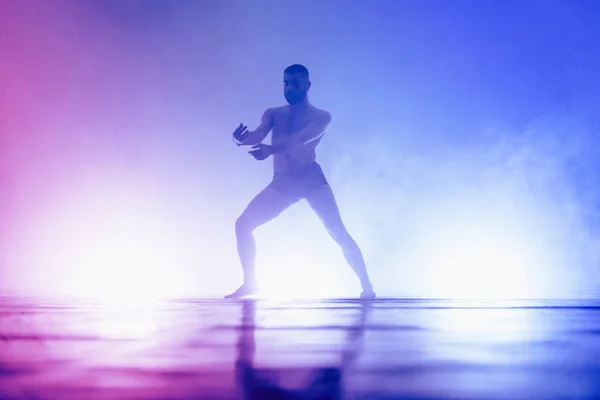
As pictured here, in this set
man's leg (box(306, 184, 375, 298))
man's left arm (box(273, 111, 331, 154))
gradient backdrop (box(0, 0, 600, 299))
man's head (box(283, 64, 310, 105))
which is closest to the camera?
man's left arm (box(273, 111, 331, 154))

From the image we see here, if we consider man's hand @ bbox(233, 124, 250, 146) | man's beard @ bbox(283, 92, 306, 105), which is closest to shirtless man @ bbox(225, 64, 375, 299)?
man's beard @ bbox(283, 92, 306, 105)

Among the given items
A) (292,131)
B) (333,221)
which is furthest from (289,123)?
(333,221)

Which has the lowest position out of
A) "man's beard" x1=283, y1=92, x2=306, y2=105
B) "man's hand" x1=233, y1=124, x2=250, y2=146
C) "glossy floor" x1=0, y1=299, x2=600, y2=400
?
"glossy floor" x1=0, y1=299, x2=600, y2=400

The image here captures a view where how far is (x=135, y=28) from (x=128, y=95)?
0.54m

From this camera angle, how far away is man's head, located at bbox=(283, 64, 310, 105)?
3.21 meters

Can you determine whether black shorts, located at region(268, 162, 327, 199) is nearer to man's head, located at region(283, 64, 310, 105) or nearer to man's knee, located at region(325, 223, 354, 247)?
man's knee, located at region(325, 223, 354, 247)

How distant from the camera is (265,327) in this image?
128cm

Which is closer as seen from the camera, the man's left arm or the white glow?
the man's left arm

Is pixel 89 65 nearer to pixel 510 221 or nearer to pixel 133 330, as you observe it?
pixel 510 221

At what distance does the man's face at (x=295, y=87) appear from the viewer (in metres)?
3.22

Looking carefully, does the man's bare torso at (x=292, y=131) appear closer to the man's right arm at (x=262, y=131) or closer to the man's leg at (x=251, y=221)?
the man's right arm at (x=262, y=131)

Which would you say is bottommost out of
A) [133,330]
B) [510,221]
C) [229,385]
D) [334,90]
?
[229,385]

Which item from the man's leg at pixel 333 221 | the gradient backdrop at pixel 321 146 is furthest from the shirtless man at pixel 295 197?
the gradient backdrop at pixel 321 146

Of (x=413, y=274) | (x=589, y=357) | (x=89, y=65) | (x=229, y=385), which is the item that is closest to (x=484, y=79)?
(x=413, y=274)
